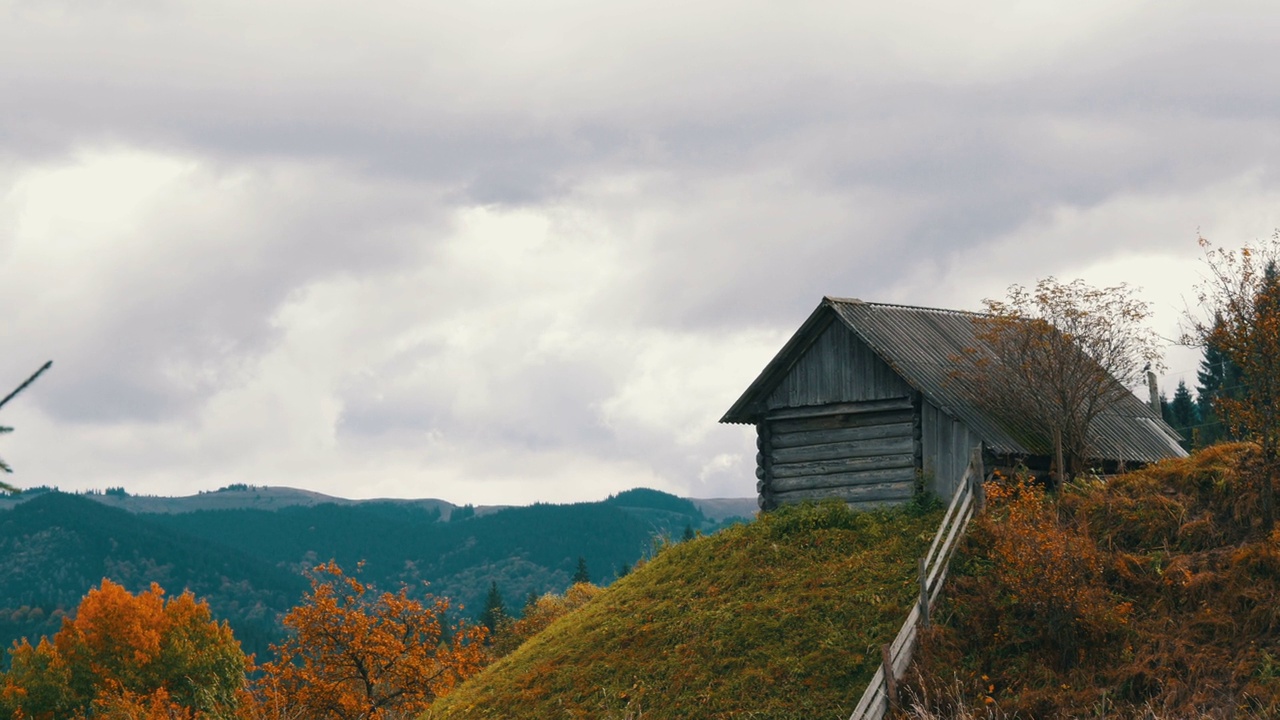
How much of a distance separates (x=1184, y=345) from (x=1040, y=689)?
8.63m

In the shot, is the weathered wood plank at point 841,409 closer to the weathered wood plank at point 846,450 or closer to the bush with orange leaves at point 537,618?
the weathered wood plank at point 846,450

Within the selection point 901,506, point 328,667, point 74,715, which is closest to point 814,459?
point 901,506

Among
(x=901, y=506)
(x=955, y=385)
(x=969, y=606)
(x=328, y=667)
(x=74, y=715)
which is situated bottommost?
(x=74, y=715)

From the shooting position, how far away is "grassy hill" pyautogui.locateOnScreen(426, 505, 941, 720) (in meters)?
24.5

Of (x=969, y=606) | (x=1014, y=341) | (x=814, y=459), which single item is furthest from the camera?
(x=814, y=459)

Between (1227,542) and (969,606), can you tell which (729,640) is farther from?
(1227,542)

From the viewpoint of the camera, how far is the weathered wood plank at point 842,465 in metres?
31.2

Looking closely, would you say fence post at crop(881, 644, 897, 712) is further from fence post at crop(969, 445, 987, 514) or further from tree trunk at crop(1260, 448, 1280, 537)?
tree trunk at crop(1260, 448, 1280, 537)

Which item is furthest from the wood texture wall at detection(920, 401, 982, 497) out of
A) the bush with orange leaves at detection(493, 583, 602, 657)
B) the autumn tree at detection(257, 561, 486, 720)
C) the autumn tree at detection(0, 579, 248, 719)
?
the autumn tree at detection(0, 579, 248, 719)

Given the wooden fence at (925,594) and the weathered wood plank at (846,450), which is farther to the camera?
the weathered wood plank at (846,450)

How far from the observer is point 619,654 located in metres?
27.6

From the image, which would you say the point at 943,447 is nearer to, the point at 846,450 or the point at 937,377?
the point at 937,377

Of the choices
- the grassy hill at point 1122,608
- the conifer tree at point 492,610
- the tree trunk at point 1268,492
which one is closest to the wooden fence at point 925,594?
the grassy hill at point 1122,608

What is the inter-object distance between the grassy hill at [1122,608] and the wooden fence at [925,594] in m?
0.35
